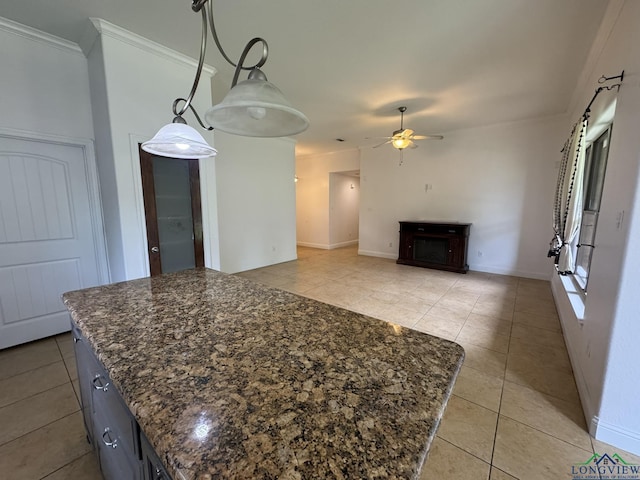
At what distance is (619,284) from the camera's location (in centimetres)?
143

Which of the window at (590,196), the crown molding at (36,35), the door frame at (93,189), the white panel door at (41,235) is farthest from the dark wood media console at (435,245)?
the crown molding at (36,35)

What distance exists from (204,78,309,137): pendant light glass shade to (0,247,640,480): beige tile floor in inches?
75.1

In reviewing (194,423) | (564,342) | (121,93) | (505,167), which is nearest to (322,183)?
(505,167)

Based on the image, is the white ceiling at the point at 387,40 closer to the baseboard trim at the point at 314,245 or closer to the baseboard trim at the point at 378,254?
the baseboard trim at the point at 378,254

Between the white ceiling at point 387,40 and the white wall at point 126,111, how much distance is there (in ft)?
0.43

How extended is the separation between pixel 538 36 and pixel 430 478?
3491 mm

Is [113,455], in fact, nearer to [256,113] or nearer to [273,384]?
[273,384]

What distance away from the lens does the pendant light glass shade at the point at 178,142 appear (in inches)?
52.0

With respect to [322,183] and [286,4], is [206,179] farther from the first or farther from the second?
[322,183]

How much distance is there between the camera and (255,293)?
151cm

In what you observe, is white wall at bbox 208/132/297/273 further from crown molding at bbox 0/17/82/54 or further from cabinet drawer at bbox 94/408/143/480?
cabinet drawer at bbox 94/408/143/480

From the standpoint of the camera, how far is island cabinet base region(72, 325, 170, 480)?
781 mm

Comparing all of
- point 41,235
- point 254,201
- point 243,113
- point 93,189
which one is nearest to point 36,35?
point 93,189

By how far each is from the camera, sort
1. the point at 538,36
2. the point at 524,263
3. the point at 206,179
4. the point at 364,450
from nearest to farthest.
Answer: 1. the point at 364,450
2. the point at 538,36
3. the point at 206,179
4. the point at 524,263
